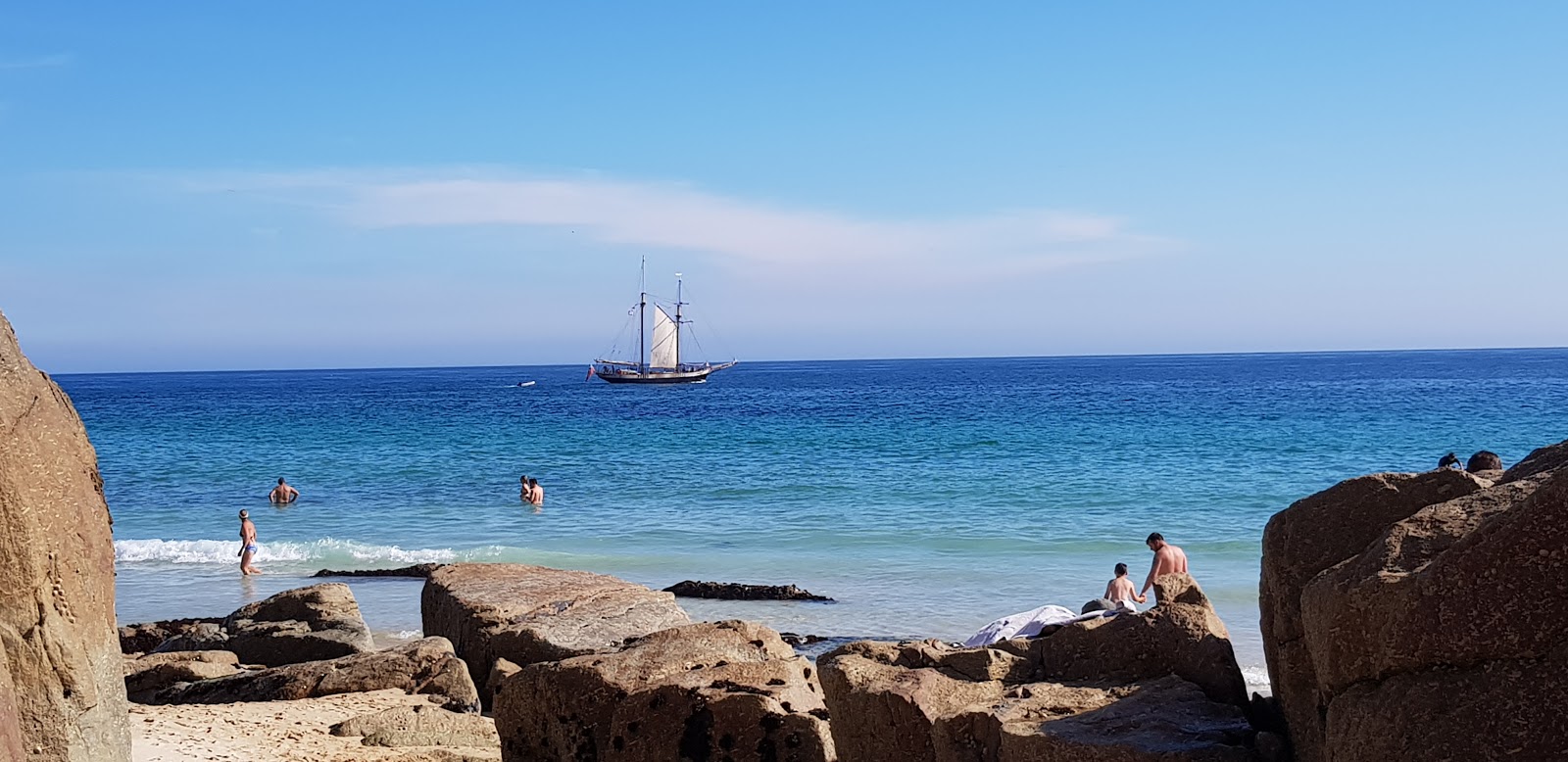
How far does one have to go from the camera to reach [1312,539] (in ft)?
14.0

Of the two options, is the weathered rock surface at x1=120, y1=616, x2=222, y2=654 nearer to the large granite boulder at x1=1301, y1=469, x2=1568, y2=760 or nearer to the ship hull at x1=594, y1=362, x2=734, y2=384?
the large granite boulder at x1=1301, y1=469, x2=1568, y2=760

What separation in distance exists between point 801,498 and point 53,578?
68.5ft

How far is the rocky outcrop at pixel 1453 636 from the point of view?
3.23 metres

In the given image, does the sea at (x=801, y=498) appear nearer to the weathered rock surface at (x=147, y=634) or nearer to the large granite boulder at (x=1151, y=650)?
the weathered rock surface at (x=147, y=634)

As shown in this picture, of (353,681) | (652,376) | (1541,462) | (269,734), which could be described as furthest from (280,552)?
(652,376)

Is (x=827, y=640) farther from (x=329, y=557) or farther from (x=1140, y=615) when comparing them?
(x=329, y=557)

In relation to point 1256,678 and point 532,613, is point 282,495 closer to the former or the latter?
point 532,613

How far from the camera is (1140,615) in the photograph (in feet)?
17.2

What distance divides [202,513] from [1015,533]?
52.8 ft

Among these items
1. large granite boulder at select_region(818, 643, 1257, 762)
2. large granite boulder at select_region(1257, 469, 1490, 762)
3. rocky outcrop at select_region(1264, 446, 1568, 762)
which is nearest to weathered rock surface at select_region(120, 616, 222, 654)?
large granite boulder at select_region(818, 643, 1257, 762)

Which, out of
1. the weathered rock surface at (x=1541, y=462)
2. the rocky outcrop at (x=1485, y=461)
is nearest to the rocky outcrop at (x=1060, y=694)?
the weathered rock surface at (x=1541, y=462)

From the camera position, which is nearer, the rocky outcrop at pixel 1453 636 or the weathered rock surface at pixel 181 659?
the rocky outcrop at pixel 1453 636

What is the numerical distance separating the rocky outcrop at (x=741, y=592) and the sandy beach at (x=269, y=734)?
710cm

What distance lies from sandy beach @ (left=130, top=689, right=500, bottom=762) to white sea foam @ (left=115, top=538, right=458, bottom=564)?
11.1m
